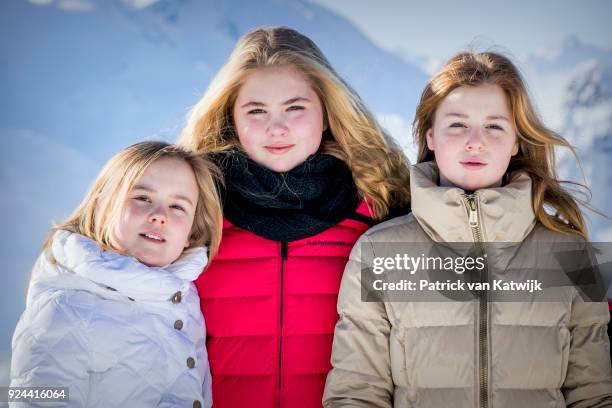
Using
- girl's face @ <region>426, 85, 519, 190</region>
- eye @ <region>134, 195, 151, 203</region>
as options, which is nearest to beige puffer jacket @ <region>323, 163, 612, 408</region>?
girl's face @ <region>426, 85, 519, 190</region>

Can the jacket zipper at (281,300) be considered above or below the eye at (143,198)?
below

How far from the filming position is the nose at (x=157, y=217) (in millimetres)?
2965

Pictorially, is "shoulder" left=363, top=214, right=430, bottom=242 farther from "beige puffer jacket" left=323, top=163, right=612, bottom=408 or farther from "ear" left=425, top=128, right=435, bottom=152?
"ear" left=425, top=128, right=435, bottom=152

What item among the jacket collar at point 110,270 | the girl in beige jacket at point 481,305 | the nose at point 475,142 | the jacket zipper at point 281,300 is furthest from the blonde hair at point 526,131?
the jacket collar at point 110,270

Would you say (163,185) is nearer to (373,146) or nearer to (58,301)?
(58,301)

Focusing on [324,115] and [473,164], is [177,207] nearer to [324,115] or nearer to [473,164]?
[324,115]

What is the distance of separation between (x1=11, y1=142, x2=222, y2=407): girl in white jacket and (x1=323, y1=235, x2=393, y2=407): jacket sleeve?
648mm

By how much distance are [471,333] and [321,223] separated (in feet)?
3.21

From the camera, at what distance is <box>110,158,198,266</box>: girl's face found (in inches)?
116

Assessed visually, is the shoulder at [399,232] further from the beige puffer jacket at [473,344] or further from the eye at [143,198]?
the eye at [143,198]

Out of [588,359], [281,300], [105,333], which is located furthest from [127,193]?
[588,359]

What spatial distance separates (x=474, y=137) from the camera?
3.06 m

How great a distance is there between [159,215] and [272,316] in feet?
2.54

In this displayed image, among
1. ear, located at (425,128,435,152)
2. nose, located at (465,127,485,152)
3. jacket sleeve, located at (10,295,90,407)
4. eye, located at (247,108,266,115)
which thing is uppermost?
eye, located at (247,108,266,115)
